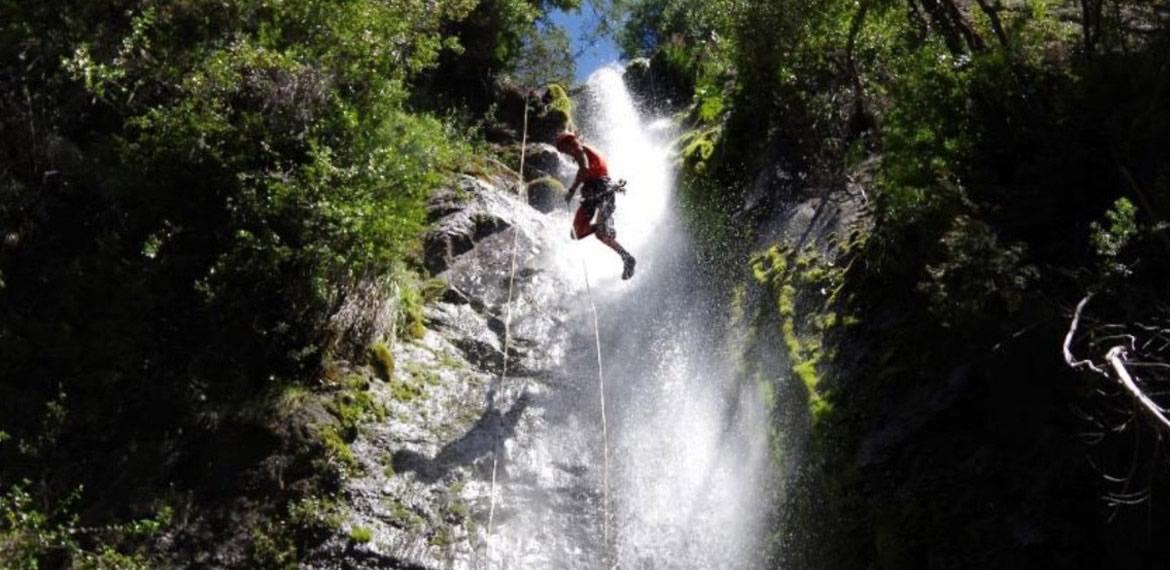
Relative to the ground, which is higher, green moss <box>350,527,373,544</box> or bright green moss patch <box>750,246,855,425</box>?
bright green moss patch <box>750,246,855,425</box>

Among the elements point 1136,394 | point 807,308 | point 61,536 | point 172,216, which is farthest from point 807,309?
point 61,536

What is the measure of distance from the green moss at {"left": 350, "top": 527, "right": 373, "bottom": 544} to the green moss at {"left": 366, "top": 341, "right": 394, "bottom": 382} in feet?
6.00

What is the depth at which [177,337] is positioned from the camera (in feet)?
27.8

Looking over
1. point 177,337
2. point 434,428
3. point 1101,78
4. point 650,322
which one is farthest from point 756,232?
point 177,337

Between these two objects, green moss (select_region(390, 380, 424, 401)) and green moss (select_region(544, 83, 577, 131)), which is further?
green moss (select_region(544, 83, 577, 131))

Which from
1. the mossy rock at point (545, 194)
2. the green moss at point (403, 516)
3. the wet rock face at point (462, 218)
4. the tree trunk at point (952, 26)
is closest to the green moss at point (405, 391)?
the green moss at point (403, 516)

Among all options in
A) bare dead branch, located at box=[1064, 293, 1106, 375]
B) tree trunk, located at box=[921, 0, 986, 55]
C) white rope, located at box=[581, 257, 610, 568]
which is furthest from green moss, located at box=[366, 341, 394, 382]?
bare dead branch, located at box=[1064, 293, 1106, 375]

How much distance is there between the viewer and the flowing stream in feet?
25.1

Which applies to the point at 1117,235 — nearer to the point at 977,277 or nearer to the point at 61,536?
the point at 977,277

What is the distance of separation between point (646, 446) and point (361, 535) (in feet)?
9.27

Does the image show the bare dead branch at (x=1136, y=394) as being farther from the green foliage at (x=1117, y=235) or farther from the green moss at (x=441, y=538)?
the green moss at (x=441, y=538)

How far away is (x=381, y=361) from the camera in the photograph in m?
8.95

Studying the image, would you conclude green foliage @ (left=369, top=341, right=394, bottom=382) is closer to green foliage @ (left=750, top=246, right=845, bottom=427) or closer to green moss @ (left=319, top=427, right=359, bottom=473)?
green moss @ (left=319, top=427, right=359, bottom=473)

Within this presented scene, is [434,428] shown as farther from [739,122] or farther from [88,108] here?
[739,122]
